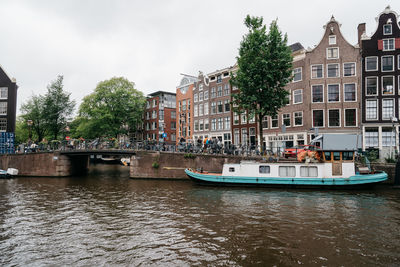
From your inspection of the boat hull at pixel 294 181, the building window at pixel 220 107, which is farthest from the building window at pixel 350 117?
the building window at pixel 220 107

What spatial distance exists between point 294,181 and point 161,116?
1773 inches

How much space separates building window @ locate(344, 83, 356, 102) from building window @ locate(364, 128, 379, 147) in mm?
4026

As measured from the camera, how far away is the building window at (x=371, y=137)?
2958cm

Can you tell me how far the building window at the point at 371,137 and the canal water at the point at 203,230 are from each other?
13.7 metres

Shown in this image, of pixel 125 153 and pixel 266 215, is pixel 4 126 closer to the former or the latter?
pixel 125 153

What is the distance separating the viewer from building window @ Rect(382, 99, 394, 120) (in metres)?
29.3

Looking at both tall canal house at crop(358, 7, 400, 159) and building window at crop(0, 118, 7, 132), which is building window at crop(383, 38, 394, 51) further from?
building window at crop(0, 118, 7, 132)

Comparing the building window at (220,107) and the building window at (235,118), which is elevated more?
the building window at (220,107)

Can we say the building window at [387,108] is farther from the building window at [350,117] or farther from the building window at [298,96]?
the building window at [298,96]

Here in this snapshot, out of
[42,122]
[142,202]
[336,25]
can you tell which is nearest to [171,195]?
[142,202]

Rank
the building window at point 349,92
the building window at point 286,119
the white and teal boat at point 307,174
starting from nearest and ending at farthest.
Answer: the white and teal boat at point 307,174
the building window at point 349,92
the building window at point 286,119

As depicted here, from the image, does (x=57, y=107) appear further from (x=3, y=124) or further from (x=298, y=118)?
(x=298, y=118)

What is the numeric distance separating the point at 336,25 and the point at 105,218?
33.1 meters

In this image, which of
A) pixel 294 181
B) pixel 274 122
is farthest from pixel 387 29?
pixel 294 181
